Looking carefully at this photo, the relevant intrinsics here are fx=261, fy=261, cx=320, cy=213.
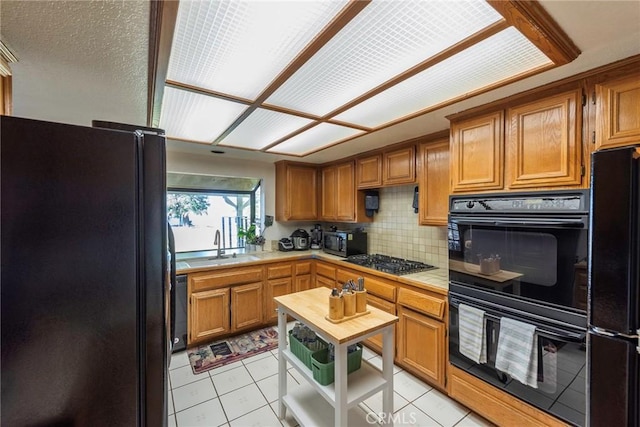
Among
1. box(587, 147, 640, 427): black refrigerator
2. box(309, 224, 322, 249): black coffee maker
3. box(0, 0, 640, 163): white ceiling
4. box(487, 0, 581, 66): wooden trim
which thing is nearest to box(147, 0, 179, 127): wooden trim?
box(0, 0, 640, 163): white ceiling

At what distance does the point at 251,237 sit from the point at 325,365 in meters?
2.43

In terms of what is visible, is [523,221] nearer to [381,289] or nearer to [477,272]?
[477,272]

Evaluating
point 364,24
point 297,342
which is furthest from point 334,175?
point 364,24

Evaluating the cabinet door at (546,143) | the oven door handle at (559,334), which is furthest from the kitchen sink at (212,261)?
the cabinet door at (546,143)

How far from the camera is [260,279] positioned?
3148mm

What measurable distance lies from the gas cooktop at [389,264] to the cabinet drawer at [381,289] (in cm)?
12

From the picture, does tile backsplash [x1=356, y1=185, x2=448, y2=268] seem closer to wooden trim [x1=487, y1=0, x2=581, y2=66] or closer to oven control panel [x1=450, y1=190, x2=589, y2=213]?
oven control panel [x1=450, y1=190, x2=589, y2=213]

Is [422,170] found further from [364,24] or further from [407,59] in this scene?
[364,24]

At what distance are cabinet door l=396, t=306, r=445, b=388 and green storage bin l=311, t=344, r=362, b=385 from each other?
71 cm

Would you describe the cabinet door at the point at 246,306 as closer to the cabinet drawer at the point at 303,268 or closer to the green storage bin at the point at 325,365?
the cabinet drawer at the point at 303,268

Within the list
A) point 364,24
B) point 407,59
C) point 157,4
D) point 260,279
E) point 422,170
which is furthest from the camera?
point 260,279

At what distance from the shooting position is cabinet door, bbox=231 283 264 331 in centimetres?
296

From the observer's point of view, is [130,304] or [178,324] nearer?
[130,304]

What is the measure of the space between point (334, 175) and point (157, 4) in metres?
2.89
